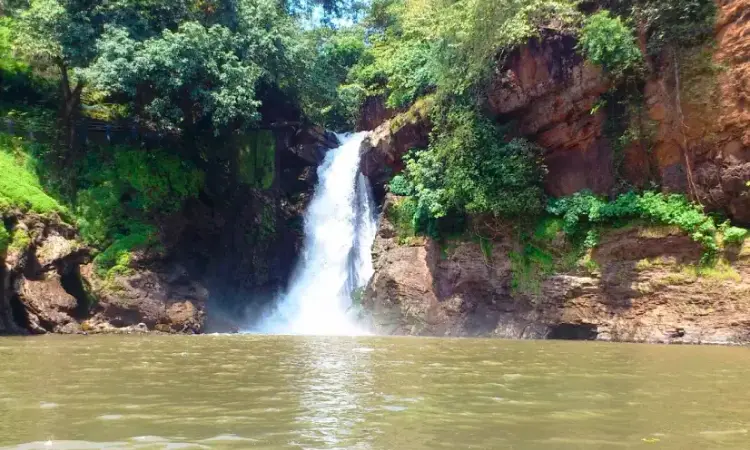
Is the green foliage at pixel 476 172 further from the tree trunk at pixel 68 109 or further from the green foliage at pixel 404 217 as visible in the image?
the tree trunk at pixel 68 109

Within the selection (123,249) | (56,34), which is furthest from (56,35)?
(123,249)

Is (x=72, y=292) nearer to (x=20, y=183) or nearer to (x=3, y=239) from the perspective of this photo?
(x=3, y=239)

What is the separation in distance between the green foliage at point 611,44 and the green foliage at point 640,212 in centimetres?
352

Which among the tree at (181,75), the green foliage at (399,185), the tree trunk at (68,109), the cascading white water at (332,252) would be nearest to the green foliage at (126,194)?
the tree trunk at (68,109)

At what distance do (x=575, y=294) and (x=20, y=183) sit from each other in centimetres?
1649

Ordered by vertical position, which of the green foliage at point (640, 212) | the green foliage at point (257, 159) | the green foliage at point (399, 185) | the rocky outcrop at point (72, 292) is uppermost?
the green foliage at point (257, 159)

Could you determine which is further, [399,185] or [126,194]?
[399,185]

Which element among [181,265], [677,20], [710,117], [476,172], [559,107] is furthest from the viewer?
[181,265]

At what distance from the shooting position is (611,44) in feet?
56.6

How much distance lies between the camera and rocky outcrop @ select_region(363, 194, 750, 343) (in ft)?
51.2

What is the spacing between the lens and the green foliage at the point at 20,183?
18.8 metres

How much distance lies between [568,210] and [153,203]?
13.6 metres

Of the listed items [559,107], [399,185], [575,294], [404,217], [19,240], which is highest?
[559,107]

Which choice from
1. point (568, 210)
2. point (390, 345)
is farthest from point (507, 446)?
point (568, 210)
